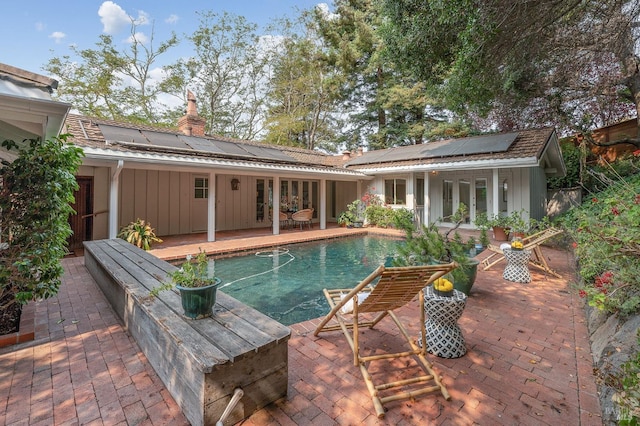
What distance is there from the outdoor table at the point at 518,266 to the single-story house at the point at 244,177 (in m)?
4.79

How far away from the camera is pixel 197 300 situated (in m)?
2.22

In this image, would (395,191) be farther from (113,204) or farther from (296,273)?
(113,204)


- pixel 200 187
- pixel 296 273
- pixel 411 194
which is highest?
pixel 200 187

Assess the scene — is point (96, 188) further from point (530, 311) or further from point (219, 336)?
point (530, 311)

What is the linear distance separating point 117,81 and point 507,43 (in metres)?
20.7

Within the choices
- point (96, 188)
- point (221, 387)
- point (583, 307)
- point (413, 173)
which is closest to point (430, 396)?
point (221, 387)

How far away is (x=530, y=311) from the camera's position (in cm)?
379

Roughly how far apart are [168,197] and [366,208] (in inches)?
303

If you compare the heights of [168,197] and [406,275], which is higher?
[168,197]

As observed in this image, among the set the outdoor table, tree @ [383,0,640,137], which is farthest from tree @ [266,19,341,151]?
the outdoor table

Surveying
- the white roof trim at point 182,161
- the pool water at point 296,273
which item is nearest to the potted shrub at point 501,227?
the pool water at point 296,273

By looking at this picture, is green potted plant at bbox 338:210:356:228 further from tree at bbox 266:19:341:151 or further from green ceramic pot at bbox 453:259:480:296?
tree at bbox 266:19:341:151

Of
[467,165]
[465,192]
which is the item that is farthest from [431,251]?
[465,192]

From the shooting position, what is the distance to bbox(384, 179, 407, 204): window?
12.5m
